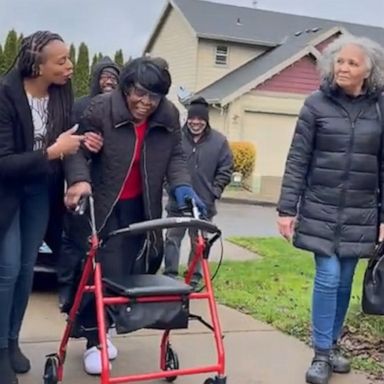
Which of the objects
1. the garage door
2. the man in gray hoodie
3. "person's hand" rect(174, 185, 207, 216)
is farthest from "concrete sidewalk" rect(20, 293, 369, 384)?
the garage door

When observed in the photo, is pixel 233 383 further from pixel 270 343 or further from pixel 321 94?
pixel 321 94

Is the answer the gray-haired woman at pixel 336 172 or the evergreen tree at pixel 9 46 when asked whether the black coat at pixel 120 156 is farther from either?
the evergreen tree at pixel 9 46

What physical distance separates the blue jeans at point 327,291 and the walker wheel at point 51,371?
5.19ft

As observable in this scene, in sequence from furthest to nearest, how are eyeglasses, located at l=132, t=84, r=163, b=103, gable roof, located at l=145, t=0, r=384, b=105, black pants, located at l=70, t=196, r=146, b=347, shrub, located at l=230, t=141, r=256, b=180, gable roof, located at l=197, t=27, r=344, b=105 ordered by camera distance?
1. gable roof, located at l=145, t=0, r=384, b=105
2. gable roof, located at l=197, t=27, r=344, b=105
3. shrub, located at l=230, t=141, r=256, b=180
4. black pants, located at l=70, t=196, r=146, b=347
5. eyeglasses, located at l=132, t=84, r=163, b=103

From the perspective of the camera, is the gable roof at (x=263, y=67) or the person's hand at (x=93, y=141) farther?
the gable roof at (x=263, y=67)

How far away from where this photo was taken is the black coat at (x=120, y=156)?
4137mm

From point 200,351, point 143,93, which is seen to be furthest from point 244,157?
point 143,93

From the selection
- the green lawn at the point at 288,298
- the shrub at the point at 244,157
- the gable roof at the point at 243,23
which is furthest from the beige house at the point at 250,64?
the green lawn at the point at 288,298

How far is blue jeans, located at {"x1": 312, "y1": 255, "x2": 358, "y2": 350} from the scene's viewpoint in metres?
4.60

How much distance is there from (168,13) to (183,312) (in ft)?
91.0

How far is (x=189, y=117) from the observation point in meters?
7.61

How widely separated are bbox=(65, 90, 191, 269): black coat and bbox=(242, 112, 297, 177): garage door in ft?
67.4

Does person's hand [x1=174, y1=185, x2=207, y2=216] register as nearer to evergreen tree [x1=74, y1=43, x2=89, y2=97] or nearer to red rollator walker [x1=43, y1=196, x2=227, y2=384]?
red rollator walker [x1=43, y1=196, x2=227, y2=384]

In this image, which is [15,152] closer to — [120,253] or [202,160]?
[120,253]
